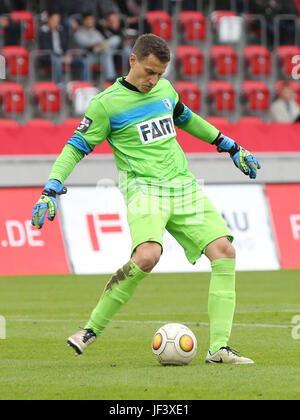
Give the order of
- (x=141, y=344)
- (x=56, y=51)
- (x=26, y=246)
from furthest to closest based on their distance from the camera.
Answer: (x=56, y=51) < (x=26, y=246) < (x=141, y=344)

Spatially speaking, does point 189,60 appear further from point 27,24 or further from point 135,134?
point 135,134

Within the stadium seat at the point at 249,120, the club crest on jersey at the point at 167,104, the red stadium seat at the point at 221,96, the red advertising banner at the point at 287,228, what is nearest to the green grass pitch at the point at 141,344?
the red advertising banner at the point at 287,228

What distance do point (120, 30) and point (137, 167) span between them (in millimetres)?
14446

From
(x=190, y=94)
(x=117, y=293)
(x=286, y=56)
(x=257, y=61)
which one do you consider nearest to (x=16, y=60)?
(x=190, y=94)

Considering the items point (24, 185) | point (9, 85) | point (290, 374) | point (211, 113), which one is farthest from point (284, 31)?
point (290, 374)

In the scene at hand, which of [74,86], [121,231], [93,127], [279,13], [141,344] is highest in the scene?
[279,13]

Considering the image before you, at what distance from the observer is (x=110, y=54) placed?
69.7 ft

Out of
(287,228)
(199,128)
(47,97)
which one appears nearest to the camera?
(199,128)

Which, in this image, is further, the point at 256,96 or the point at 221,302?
the point at 256,96

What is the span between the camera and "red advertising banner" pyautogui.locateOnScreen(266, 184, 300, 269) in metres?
16.8

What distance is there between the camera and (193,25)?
2292 cm

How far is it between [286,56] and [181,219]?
15.5m
